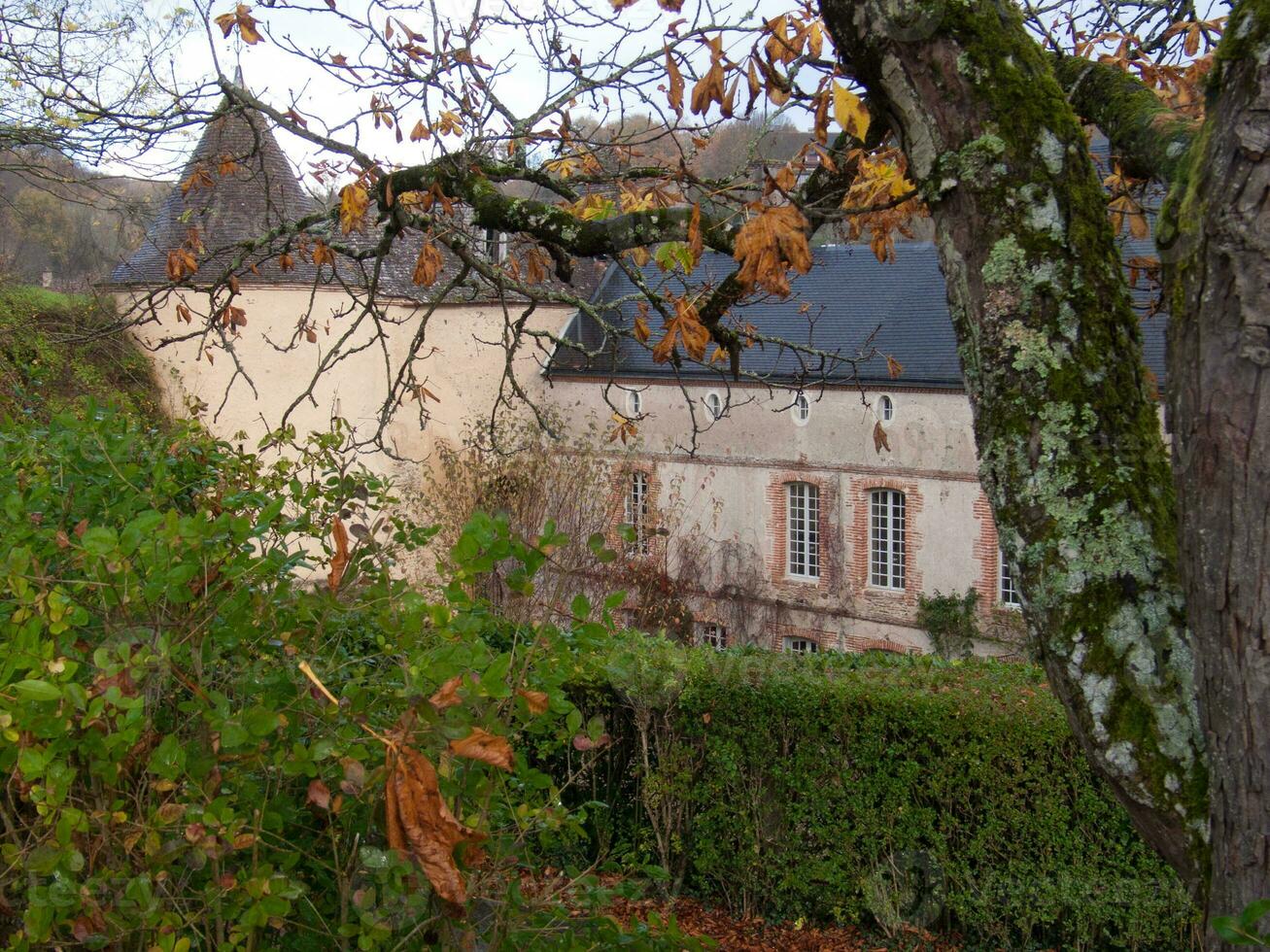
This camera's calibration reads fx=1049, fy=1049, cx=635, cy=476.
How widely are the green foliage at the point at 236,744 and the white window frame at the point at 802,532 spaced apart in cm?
2016

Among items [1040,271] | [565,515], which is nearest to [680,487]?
[565,515]

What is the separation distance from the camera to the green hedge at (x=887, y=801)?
632 cm

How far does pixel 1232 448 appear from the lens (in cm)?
167

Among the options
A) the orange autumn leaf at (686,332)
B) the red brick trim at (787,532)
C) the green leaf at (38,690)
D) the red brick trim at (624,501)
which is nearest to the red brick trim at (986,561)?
the red brick trim at (787,532)

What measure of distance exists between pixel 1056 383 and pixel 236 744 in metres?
1.54

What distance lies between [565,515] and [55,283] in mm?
14898

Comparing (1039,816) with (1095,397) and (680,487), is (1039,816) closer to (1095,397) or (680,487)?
(1095,397)

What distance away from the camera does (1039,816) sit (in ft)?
20.9

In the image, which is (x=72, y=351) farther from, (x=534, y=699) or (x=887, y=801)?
(x=534, y=699)

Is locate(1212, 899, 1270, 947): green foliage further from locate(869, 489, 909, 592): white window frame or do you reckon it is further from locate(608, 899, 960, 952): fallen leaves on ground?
locate(869, 489, 909, 592): white window frame

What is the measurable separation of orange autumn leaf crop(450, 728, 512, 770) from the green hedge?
4992mm

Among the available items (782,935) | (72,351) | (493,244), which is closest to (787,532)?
(493,244)

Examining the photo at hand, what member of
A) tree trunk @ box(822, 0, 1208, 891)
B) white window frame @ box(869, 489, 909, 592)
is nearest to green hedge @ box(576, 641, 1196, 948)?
tree trunk @ box(822, 0, 1208, 891)

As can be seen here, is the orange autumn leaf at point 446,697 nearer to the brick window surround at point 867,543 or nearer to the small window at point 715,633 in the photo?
the brick window surround at point 867,543
